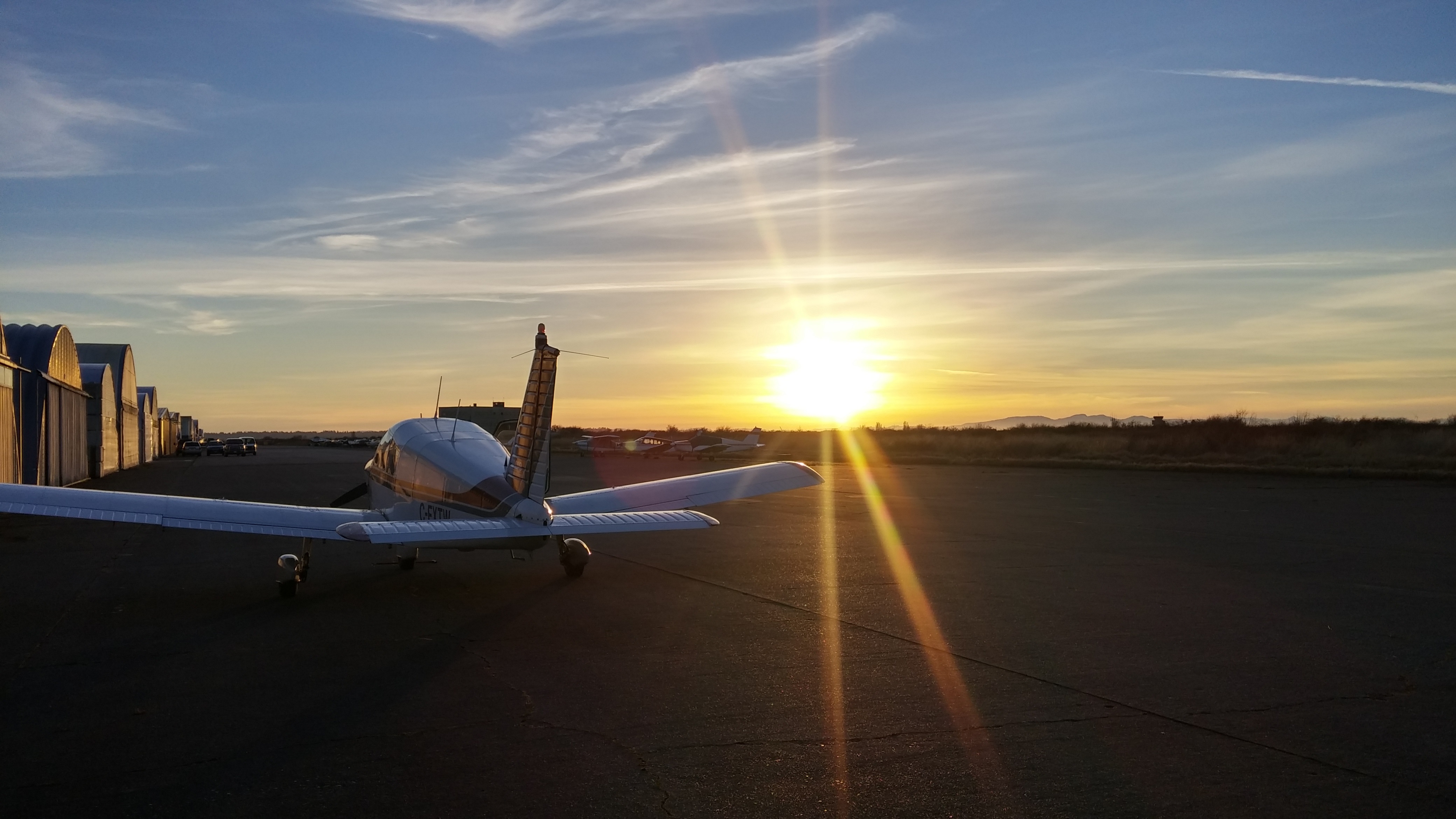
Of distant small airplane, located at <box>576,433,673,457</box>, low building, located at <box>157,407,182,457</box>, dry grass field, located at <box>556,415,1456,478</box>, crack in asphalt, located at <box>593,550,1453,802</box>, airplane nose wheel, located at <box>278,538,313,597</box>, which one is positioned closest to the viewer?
crack in asphalt, located at <box>593,550,1453,802</box>

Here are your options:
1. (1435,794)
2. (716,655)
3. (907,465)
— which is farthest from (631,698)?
(907,465)

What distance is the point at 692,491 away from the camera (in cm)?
1422

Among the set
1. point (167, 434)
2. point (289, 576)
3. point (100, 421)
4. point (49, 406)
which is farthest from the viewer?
point (167, 434)

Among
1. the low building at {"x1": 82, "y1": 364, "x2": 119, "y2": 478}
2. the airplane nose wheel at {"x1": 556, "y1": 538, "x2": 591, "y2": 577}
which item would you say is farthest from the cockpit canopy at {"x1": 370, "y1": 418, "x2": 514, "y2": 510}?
the low building at {"x1": 82, "y1": 364, "x2": 119, "y2": 478}

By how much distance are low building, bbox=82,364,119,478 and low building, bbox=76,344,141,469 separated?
10.6ft

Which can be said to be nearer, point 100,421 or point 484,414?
point 484,414

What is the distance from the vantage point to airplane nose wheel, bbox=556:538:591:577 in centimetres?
1277

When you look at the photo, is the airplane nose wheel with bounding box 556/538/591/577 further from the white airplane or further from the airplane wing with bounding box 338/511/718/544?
the airplane wing with bounding box 338/511/718/544

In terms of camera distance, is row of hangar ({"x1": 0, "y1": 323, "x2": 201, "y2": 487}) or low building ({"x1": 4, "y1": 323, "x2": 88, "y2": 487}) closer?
row of hangar ({"x1": 0, "y1": 323, "x2": 201, "y2": 487})

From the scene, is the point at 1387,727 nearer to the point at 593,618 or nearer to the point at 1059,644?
the point at 1059,644

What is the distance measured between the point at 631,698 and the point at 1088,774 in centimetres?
302

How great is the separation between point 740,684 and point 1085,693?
2.40 metres

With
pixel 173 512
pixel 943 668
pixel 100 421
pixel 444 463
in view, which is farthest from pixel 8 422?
pixel 943 668

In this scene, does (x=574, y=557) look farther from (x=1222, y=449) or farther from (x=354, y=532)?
(x=1222, y=449)
